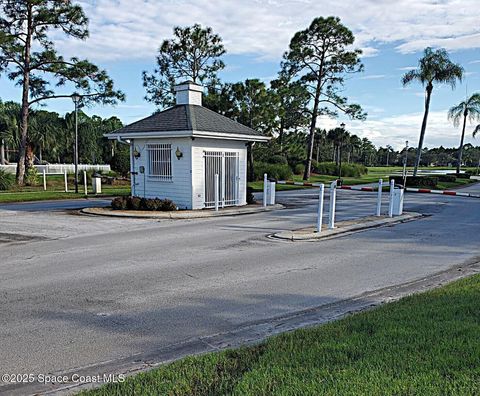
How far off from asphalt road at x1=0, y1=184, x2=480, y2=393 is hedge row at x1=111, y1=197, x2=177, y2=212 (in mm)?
2411

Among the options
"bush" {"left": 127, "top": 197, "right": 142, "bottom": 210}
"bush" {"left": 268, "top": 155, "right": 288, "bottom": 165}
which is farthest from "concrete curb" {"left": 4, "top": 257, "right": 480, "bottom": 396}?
"bush" {"left": 268, "top": 155, "right": 288, "bottom": 165}

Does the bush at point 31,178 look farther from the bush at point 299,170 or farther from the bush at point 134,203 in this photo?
the bush at point 299,170

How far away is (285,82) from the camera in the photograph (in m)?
40.4

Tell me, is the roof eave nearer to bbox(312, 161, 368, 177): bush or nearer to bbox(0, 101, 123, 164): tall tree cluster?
bbox(0, 101, 123, 164): tall tree cluster

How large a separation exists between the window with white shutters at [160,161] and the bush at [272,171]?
68.8 ft

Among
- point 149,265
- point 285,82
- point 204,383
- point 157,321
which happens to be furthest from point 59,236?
point 285,82

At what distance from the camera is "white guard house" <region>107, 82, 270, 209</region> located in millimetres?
16812

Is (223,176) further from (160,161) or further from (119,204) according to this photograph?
(119,204)

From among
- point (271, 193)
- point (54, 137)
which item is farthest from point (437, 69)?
point (54, 137)

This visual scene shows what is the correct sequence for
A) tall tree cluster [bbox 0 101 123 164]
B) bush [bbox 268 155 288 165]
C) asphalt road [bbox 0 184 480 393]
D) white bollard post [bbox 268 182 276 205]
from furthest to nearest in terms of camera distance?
bush [bbox 268 155 288 165] < tall tree cluster [bbox 0 101 123 164] < white bollard post [bbox 268 182 276 205] < asphalt road [bbox 0 184 480 393]

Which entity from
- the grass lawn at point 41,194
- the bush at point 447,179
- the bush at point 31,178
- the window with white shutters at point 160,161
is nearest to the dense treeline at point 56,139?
the bush at point 31,178

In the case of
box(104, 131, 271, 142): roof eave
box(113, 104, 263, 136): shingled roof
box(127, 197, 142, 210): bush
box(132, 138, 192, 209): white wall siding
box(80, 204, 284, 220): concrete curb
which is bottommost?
box(80, 204, 284, 220): concrete curb

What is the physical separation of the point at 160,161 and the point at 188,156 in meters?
1.48

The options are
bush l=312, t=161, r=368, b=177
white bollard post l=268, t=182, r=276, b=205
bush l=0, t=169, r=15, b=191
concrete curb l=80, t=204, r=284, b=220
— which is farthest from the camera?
bush l=312, t=161, r=368, b=177
